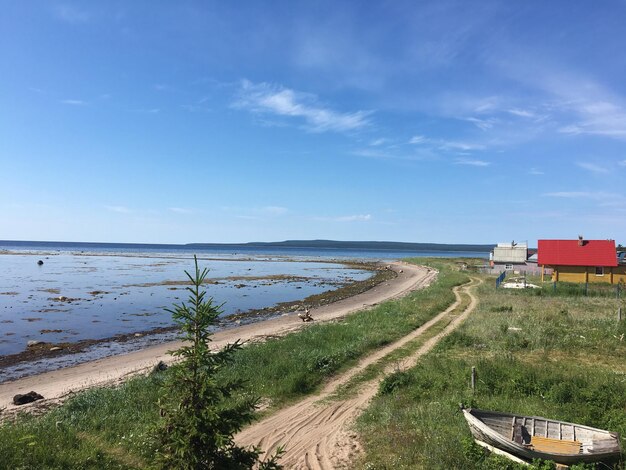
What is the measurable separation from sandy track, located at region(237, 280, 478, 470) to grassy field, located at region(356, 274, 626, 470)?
600 millimetres

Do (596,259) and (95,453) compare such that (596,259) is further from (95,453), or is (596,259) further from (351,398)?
(95,453)

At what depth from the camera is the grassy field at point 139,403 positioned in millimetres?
8898

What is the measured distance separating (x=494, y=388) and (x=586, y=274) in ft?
137

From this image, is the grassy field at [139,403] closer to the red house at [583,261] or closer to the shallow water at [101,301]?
the shallow water at [101,301]

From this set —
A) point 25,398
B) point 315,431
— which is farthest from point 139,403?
point 25,398

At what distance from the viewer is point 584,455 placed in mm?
8844

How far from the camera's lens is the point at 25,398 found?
54.1 feet

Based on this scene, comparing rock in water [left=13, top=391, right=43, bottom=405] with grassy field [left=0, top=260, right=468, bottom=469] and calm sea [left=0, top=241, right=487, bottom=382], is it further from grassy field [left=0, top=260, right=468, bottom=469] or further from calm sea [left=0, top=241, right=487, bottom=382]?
calm sea [left=0, top=241, right=487, bottom=382]

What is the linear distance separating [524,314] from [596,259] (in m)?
25.7

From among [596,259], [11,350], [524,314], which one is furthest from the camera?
[596,259]

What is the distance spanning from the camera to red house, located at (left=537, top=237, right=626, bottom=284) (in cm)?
4734

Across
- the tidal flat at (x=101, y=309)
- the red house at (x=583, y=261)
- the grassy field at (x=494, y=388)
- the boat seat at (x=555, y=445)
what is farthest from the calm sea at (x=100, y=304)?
the red house at (x=583, y=261)

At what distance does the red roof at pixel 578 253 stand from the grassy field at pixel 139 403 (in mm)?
30127

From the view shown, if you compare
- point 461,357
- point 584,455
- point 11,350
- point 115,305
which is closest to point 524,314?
point 461,357
